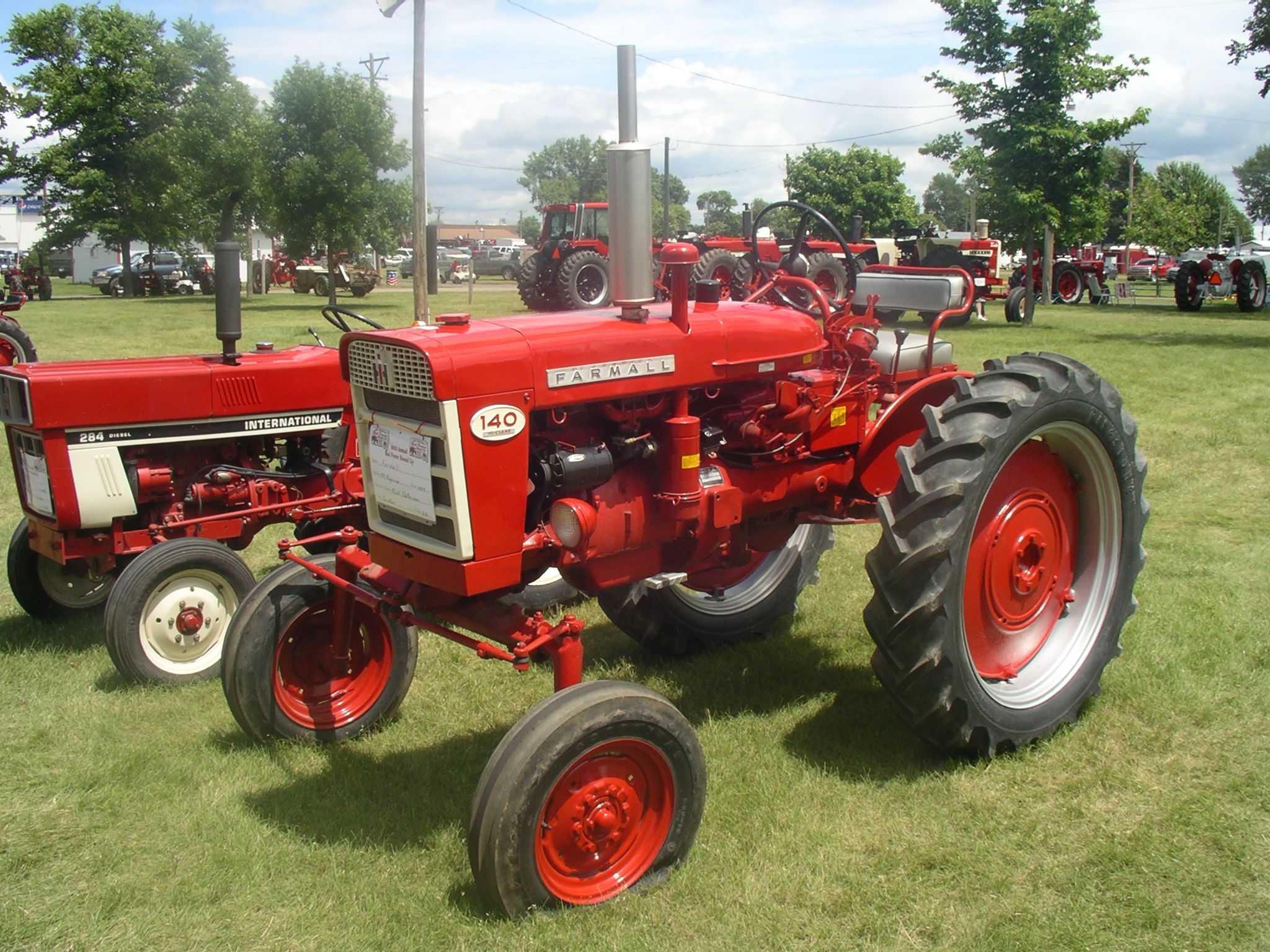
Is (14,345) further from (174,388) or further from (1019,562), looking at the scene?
(1019,562)

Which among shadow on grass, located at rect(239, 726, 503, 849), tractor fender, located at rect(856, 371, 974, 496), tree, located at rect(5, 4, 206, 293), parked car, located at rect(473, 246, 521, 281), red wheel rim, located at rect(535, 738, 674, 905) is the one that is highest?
tree, located at rect(5, 4, 206, 293)

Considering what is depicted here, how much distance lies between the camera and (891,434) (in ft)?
13.9

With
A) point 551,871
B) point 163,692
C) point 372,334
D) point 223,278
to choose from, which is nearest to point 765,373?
point 372,334

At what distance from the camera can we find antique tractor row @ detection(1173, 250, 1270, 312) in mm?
23062

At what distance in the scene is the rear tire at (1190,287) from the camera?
77.3 ft

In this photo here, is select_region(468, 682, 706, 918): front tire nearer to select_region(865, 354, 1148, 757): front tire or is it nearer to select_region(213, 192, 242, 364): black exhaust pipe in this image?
select_region(865, 354, 1148, 757): front tire

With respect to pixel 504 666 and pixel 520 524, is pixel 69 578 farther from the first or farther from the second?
pixel 520 524

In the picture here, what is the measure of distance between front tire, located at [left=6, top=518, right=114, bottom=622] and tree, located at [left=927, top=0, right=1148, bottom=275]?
58.1 feet

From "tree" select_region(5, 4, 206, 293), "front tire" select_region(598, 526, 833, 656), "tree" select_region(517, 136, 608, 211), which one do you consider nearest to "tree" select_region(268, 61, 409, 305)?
"tree" select_region(5, 4, 206, 293)

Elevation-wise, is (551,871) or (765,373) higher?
(765,373)

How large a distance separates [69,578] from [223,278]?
1852mm

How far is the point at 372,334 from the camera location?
3.18m

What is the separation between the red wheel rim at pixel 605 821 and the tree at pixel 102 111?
36.8m

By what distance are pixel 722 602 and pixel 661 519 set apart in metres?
1.42
